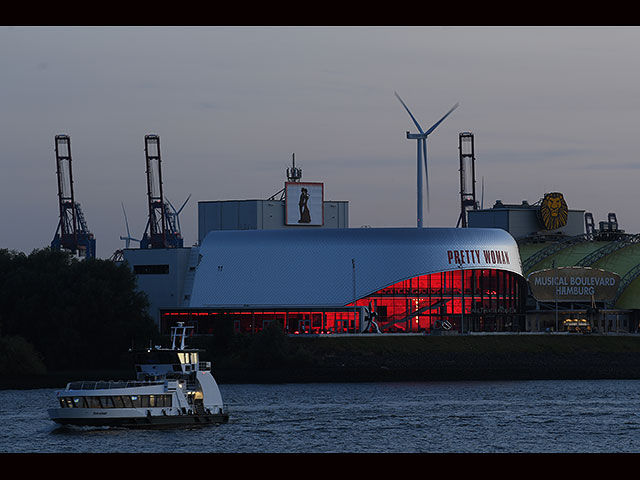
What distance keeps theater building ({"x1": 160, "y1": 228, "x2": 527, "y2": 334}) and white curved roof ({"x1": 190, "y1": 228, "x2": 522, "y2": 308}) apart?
144mm

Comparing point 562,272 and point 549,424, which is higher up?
point 562,272

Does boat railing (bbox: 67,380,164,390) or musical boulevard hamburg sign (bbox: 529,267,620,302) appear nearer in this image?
boat railing (bbox: 67,380,164,390)

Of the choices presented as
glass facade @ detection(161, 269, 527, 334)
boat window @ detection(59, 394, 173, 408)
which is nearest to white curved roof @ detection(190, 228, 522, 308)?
glass facade @ detection(161, 269, 527, 334)

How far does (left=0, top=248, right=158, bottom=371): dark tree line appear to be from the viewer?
140 metres

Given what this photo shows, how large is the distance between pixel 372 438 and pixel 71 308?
77.3 meters

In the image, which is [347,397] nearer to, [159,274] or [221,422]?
[221,422]

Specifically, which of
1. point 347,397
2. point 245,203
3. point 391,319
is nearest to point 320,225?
point 245,203

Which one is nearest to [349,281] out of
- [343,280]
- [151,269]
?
[343,280]

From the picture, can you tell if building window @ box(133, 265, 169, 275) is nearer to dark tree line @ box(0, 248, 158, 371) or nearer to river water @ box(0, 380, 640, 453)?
dark tree line @ box(0, 248, 158, 371)

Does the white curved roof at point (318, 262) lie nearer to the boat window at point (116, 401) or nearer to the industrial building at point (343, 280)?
the industrial building at point (343, 280)

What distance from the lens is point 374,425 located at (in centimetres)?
8000

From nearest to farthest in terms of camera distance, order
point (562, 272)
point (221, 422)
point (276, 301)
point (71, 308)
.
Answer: point (221, 422)
point (71, 308)
point (276, 301)
point (562, 272)
